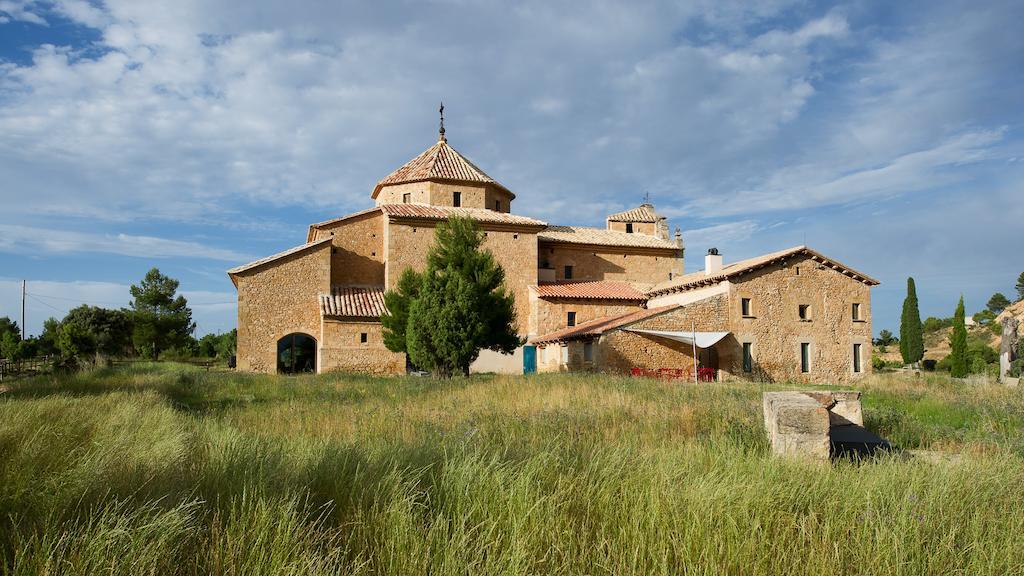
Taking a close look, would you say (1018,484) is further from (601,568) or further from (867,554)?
(601,568)

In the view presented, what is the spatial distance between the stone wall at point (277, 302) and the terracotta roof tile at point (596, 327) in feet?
30.4

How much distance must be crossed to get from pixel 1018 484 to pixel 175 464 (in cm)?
653

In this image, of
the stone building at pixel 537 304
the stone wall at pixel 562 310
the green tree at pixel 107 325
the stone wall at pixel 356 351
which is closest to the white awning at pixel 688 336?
the stone building at pixel 537 304

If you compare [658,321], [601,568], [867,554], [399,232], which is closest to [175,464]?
[601,568]

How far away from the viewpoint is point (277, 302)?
24250mm

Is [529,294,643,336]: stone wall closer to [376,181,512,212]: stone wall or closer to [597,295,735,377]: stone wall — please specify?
[597,295,735,377]: stone wall

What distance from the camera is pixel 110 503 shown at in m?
3.14

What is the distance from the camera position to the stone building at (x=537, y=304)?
2284 cm

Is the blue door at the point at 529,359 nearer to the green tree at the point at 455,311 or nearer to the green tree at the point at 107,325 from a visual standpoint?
the green tree at the point at 455,311

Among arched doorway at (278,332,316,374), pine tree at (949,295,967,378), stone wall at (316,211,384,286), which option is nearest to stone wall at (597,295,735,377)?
stone wall at (316,211,384,286)

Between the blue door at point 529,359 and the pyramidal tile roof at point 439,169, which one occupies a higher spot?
the pyramidal tile roof at point 439,169

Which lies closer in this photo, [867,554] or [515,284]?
[867,554]

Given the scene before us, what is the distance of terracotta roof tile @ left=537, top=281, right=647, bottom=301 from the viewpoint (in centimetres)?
2625

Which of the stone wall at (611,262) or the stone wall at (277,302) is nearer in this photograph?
the stone wall at (277,302)
